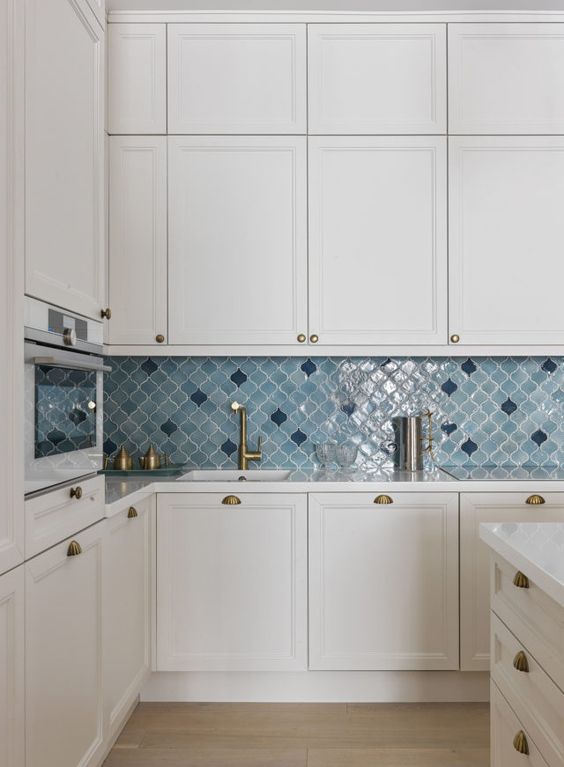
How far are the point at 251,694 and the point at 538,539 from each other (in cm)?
168

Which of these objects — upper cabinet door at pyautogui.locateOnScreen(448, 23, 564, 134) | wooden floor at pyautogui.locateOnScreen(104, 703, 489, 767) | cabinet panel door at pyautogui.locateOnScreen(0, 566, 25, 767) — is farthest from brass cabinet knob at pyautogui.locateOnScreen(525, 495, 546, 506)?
cabinet panel door at pyautogui.locateOnScreen(0, 566, 25, 767)

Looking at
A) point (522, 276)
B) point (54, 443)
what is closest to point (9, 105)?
point (54, 443)

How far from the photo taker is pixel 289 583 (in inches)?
102

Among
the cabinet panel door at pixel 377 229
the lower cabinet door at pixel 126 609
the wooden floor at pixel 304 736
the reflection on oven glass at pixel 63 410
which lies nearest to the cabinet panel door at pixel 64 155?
the reflection on oven glass at pixel 63 410

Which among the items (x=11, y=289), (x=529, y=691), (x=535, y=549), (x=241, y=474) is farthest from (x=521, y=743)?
(x=241, y=474)

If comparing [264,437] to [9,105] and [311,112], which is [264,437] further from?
[9,105]

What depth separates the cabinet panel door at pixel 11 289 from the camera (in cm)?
126

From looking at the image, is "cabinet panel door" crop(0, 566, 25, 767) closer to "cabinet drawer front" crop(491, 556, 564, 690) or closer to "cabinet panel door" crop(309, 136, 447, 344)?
"cabinet drawer front" crop(491, 556, 564, 690)

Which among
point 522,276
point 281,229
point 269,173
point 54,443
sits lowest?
point 54,443

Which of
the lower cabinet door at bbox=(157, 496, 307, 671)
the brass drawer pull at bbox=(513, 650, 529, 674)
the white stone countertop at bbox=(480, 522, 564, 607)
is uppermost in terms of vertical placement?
the white stone countertop at bbox=(480, 522, 564, 607)

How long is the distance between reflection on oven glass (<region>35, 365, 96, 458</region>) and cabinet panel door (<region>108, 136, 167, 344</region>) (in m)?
0.94

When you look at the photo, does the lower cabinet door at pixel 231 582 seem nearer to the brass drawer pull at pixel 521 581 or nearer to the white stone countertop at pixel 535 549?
the white stone countertop at pixel 535 549

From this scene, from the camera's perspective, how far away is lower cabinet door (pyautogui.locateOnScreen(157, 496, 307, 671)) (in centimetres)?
259

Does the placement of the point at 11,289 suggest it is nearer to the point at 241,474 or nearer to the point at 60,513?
the point at 60,513
